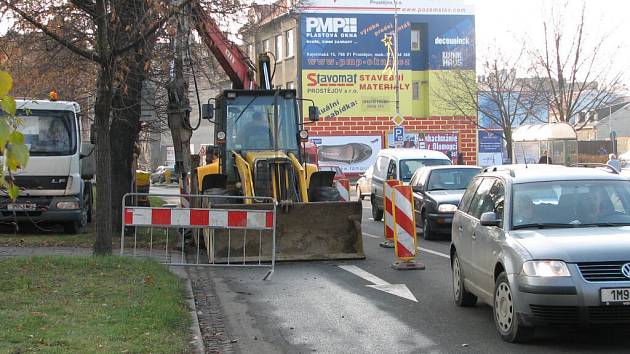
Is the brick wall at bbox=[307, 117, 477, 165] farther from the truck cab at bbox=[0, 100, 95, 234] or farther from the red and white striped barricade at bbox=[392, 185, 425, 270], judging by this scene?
the red and white striped barricade at bbox=[392, 185, 425, 270]

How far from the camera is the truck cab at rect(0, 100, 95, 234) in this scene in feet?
55.8

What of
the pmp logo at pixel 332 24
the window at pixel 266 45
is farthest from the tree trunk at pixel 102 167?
the window at pixel 266 45

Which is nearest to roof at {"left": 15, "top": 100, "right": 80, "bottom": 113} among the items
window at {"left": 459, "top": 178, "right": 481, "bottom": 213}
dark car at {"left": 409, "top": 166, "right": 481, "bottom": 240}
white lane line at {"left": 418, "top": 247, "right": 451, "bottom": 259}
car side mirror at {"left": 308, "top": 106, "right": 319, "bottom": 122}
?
car side mirror at {"left": 308, "top": 106, "right": 319, "bottom": 122}

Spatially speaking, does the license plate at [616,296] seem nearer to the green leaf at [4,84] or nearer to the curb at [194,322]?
the curb at [194,322]

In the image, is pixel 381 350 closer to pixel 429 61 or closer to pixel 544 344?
pixel 544 344

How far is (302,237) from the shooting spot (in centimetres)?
1320

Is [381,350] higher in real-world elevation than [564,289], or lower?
lower

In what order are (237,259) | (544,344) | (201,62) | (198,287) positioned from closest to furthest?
(544,344) < (198,287) < (237,259) < (201,62)

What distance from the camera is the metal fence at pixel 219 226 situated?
11789mm

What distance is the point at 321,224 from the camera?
13.2 metres

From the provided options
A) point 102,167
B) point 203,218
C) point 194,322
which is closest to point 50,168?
point 102,167

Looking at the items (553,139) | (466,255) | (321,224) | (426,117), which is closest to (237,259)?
(321,224)

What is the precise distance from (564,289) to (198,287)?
19.1 feet

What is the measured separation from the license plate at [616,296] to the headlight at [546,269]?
0.32 meters
